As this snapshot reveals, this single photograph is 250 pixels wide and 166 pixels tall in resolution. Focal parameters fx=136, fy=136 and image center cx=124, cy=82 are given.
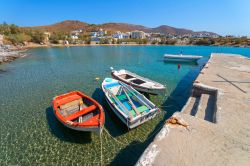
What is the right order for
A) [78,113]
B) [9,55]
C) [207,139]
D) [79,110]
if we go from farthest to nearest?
[9,55]
[79,110]
[78,113]
[207,139]

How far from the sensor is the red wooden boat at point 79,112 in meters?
6.70

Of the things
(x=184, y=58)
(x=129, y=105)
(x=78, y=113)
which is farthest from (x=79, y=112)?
(x=184, y=58)

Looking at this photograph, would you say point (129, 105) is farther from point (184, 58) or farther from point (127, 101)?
point (184, 58)

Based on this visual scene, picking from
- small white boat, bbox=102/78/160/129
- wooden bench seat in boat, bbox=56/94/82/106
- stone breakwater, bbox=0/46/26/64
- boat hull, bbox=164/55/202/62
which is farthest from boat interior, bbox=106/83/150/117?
stone breakwater, bbox=0/46/26/64

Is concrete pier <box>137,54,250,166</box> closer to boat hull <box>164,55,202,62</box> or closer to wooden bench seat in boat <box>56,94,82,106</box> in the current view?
wooden bench seat in boat <box>56,94,82,106</box>

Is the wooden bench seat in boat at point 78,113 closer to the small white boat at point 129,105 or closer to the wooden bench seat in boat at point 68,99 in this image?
the small white boat at point 129,105

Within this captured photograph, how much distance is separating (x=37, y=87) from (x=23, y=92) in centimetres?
161

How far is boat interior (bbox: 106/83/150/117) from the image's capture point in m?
8.61

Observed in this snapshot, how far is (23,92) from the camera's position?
46.6 ft

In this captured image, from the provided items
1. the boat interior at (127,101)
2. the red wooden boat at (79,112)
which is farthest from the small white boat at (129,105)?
the red wooden boat at (79,112)

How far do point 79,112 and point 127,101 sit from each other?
145 inches

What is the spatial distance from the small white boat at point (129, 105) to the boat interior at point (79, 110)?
133 cm

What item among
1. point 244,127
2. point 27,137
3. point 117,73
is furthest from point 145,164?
point 117,73

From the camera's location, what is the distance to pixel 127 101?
10.3 meters
